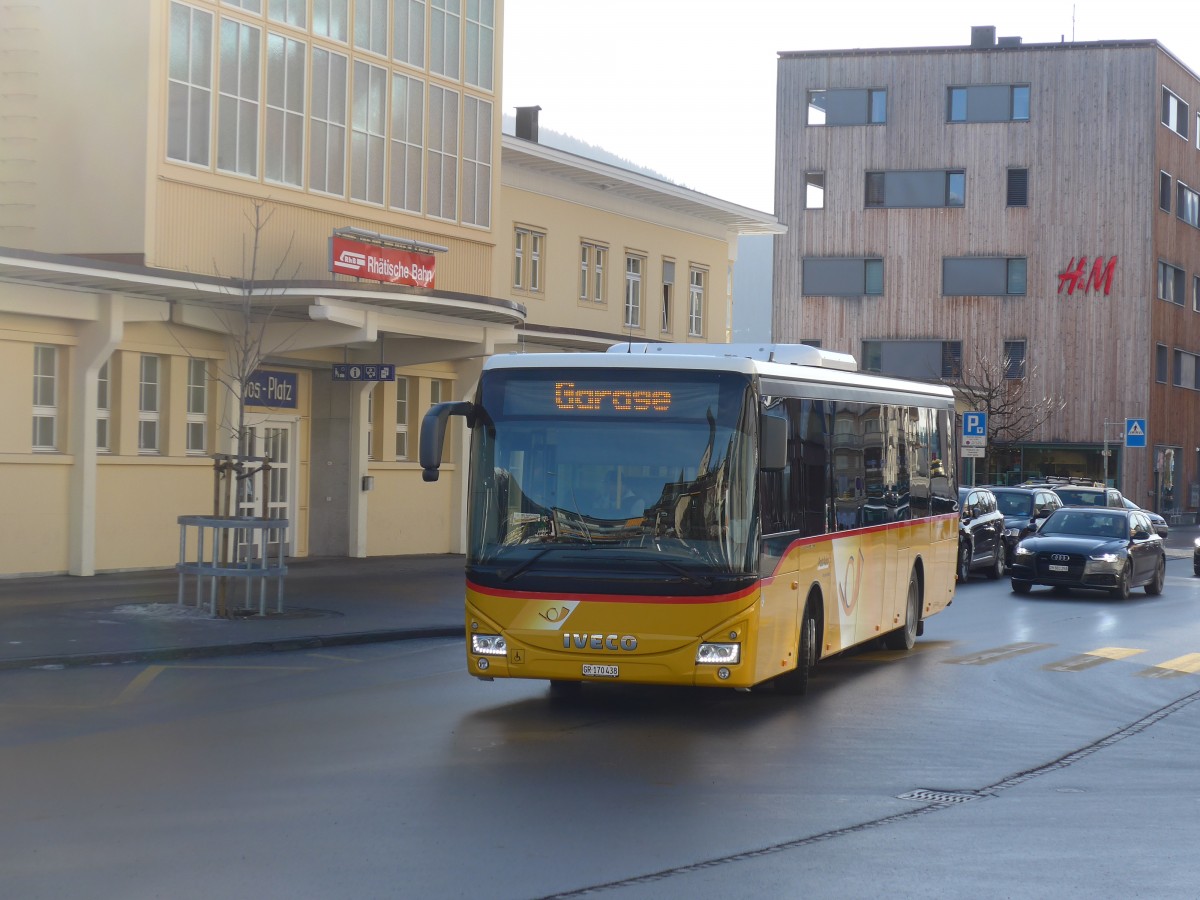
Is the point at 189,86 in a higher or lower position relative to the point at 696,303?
higher

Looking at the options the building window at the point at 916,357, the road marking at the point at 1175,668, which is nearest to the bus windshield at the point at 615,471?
the road marking at the point at 1175,668

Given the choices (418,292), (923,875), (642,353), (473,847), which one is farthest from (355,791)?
(418,292)

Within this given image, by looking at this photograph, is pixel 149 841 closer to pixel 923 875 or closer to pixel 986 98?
pixel 923 875

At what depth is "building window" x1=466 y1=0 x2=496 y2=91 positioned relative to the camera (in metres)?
30.5

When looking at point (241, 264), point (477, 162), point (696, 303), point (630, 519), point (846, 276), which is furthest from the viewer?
point (846, 276)

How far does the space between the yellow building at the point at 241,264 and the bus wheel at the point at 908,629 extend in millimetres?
7412

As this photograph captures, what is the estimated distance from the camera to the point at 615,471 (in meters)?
12.2

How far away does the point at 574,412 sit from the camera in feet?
40.7

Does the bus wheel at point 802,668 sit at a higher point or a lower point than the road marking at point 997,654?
higher

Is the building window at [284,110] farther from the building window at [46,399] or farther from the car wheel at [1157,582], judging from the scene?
the car wheel at [1157,582]

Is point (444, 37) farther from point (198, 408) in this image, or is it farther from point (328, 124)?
point (198, 408)

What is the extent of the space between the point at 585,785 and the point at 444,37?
2237 centimetres

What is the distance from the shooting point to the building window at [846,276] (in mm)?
64125

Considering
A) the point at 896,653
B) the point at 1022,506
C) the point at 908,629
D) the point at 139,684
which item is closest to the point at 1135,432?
the point at 1022,506
